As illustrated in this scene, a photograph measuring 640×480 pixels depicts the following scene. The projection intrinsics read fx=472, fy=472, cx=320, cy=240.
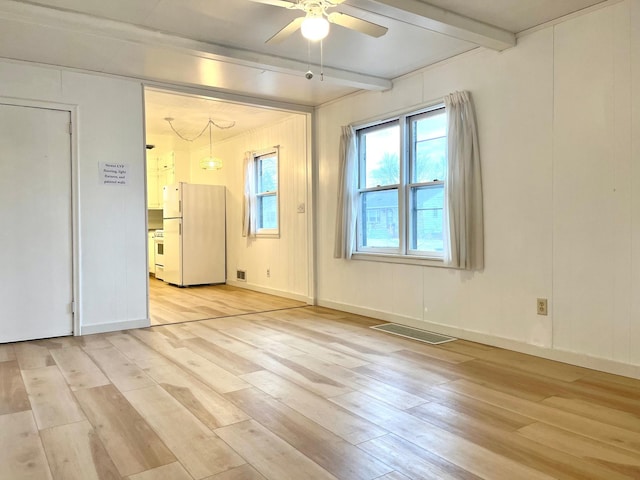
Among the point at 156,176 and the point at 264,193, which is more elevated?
the point at 156,176

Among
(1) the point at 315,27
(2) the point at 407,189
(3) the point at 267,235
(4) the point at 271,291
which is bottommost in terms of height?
(4) the point at 271,291

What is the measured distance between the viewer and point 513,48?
3.55 meters

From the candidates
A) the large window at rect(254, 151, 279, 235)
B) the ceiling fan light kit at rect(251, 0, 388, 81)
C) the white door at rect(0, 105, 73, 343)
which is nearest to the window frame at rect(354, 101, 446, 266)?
the ceiling fan light kit at rect(251, 0, 388, 81)

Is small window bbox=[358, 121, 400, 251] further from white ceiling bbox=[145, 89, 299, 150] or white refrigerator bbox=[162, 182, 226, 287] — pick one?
white refrigerator bbox=[162, 182, 226, 287]

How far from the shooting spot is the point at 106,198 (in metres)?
4.38

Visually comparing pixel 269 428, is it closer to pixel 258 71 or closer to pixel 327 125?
pixel 258 71

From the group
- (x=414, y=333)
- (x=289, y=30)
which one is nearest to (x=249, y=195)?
(x=414, y=333)

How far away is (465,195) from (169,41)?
2566 millimetres

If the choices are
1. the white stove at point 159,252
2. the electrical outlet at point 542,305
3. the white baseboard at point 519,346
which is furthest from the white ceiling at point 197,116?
the electrical outlet at point 542,305

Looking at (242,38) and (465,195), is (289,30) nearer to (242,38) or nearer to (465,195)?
(242,38)

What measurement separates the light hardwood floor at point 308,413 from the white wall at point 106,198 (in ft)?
2.08

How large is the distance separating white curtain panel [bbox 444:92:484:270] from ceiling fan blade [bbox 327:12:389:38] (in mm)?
1353

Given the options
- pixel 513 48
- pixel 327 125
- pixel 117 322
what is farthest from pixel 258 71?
pixel 117 322

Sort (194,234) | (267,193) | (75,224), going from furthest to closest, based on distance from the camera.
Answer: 1. (194,234)
2. (267,193)
3. (75,224)
